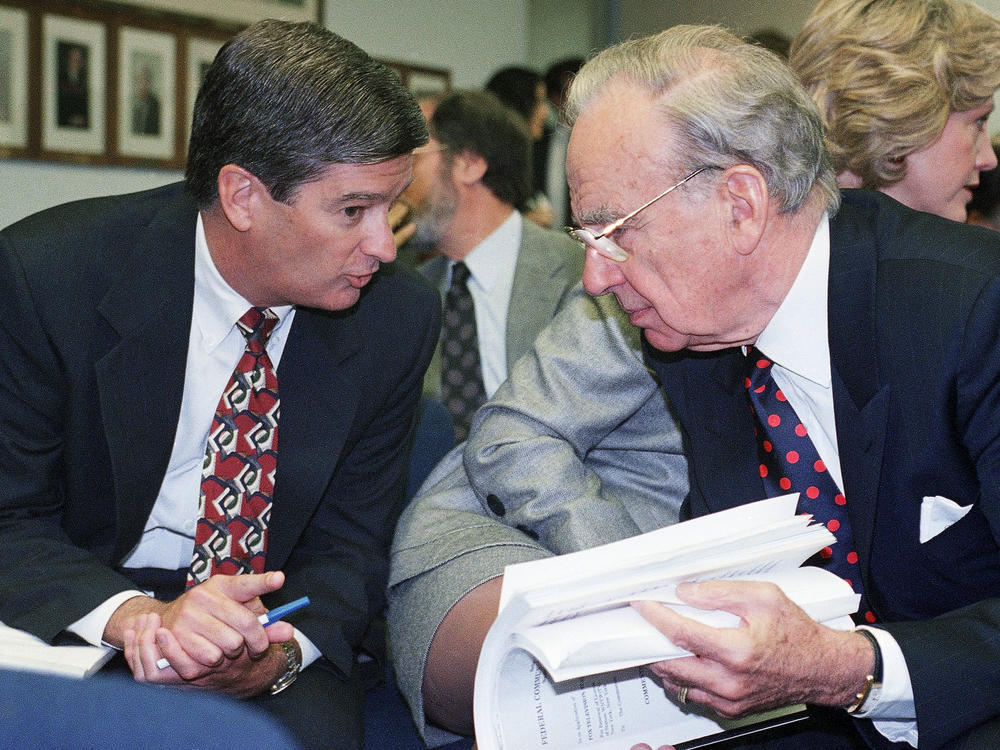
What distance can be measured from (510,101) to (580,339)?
4.02 m

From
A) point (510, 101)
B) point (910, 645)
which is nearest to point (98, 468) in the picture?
point (910, 645)

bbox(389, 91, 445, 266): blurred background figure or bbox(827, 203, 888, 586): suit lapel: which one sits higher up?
bbox(827, 203, 888, 586): suit lapel

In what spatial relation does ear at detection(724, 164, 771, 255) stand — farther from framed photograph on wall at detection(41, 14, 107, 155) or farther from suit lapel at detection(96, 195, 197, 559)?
framed photograph on wall at detection(41, 14, 107, 155)

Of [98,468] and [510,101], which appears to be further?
[510,101]

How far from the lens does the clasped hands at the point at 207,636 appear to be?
1.45m

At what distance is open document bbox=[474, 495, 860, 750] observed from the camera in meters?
1.10

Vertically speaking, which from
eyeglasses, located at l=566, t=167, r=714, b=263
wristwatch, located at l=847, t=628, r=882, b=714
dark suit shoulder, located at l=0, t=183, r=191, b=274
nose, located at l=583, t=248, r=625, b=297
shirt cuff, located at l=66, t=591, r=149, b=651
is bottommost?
shirt cuff, located at l=66, t=591, r=149, b=651

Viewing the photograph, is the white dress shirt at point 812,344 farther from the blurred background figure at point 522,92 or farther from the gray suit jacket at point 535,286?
the blurred background figure at point 522,92

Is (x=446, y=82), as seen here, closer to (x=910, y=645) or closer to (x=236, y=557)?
(x=236, y=557)

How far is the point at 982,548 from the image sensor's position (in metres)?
1.47

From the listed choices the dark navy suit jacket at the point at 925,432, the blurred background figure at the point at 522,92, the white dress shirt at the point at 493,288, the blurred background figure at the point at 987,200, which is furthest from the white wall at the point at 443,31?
the dark navy suit jacket at the point at 925,432

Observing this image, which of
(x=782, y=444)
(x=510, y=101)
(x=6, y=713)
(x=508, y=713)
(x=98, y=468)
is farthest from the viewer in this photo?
(x=510, y=101)

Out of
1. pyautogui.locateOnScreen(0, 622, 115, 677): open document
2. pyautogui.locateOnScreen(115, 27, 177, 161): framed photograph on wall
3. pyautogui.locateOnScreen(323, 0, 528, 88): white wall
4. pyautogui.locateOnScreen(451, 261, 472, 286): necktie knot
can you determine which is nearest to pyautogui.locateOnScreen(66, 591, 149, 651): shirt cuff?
pyautogui.locateOnScreen(0, 622, 115, 677): open document

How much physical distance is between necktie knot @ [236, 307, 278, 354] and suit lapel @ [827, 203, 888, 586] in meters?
0.99
